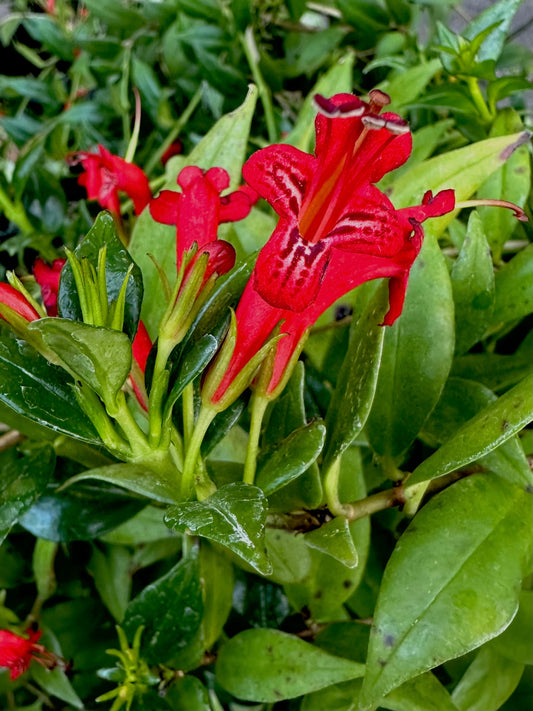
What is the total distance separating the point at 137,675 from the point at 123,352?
0.31m

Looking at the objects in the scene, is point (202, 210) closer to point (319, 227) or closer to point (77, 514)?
point (319, 227)

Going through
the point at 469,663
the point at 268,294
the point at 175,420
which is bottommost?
the point at 469,663

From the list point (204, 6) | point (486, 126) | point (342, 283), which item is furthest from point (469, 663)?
point (204, 6)

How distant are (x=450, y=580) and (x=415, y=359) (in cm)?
15

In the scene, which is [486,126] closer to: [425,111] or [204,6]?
[425,111]

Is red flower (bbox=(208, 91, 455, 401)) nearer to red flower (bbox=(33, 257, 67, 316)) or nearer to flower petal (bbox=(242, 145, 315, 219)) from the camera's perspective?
flower petal (bbox=(242, 145, 315, 219))

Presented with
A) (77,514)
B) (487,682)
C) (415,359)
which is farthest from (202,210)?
(487,682)

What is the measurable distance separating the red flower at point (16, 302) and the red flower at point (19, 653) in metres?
0.28

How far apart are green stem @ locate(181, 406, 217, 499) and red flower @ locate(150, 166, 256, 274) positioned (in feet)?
0.26

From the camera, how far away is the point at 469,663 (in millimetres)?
519

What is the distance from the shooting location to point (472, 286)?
1.58 ft

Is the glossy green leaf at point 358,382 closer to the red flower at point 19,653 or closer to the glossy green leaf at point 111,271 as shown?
the glossy green leaf at point 111,271

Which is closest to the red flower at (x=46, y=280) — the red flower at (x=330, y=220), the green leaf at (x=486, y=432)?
the red flower at (x=330, y=220)

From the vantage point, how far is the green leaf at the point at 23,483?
44cm
